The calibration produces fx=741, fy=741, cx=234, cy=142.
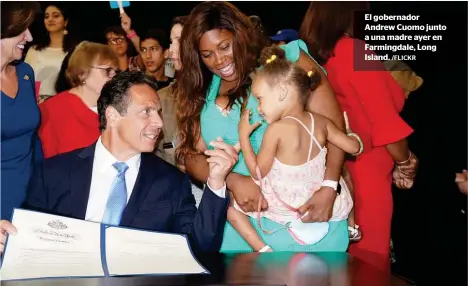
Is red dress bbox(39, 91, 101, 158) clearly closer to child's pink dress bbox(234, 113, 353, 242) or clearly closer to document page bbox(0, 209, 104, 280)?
child's pink dress bbox(234, 113, 353, 242)

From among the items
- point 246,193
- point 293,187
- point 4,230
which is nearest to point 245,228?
point 246,193

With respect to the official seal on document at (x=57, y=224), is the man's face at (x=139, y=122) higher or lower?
higher

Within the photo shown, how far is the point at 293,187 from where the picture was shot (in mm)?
2971

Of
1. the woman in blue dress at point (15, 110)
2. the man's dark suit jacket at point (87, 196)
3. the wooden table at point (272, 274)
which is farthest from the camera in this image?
the woman in blue dress at point (15, 110)

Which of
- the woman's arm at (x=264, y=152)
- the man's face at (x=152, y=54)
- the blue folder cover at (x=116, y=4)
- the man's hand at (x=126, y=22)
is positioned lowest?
→ the woman's arm at (x=264, y=152)

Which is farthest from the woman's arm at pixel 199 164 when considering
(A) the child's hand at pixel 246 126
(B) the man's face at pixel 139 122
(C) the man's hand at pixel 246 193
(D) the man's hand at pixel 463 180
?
(D) the man's hand at pixel 463 180

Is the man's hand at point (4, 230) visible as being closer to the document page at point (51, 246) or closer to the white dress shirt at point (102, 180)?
the document page at point (51, 246)

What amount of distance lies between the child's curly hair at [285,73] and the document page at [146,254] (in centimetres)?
85

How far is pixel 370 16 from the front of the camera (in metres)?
3.82

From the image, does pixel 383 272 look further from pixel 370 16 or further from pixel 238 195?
pixel 370 16

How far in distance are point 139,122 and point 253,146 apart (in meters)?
0.52

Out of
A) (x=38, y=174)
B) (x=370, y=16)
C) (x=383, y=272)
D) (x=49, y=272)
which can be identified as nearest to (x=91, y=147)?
(x=38, y=174)

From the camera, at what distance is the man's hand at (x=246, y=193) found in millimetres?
3023

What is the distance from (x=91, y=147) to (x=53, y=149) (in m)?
0.96
